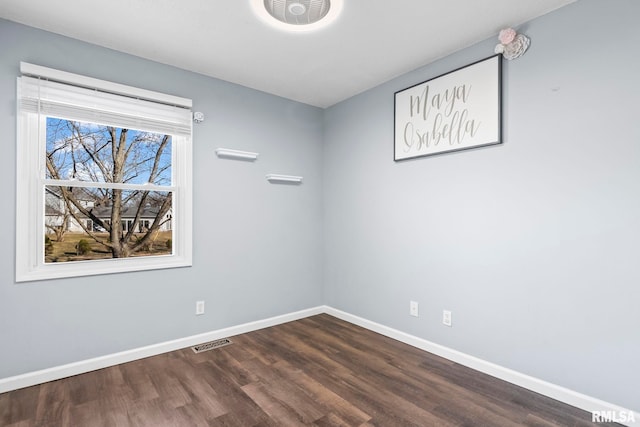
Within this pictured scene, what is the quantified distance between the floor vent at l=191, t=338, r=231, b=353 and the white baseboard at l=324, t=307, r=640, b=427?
1.52 meters

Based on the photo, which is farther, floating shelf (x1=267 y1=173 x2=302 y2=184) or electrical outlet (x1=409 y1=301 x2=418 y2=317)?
floating shelf (x1=267 y1=173 x2=302 y2=184)

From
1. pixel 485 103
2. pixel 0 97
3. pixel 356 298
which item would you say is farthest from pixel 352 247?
pixel 0 97

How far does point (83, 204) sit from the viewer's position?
2510 millimetres

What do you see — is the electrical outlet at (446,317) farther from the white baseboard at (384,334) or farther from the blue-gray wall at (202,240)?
the blue-gray wall at (202,240)

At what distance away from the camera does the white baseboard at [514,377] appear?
185 centimetres

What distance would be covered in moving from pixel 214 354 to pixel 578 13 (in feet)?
12.0

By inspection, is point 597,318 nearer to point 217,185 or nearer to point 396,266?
point 396,266

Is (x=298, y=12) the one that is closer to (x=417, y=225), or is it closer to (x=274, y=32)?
(x=274, y=32)

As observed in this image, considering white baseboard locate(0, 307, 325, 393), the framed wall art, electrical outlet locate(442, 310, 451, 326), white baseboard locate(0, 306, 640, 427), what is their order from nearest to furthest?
white baseboard locate(0, 306, 640, 427) → white baseboard locate(0, 307, 325, 393) → the framed wall art → electrical outlet locate(442, 310, 451, 326)

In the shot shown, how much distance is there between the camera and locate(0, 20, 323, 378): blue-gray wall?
7.18 ft

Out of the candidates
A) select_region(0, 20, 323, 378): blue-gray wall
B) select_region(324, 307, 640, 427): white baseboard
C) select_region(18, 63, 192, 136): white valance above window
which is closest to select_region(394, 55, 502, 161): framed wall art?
select_region(0, 20, 323, 378): blue-gray wall

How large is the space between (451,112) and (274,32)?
156 cm

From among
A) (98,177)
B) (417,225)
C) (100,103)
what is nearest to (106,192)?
(98,177)

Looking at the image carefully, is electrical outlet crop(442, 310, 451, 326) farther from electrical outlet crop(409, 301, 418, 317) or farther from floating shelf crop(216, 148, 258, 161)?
floating shelf crop(216, 148, 258, 161)
